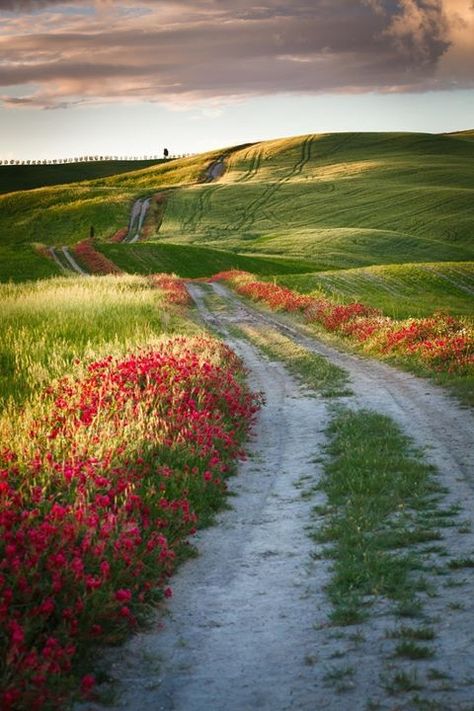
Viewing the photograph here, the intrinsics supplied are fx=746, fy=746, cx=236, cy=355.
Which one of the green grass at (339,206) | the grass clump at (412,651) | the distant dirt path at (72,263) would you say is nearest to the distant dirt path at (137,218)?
the green grass at (339,206)

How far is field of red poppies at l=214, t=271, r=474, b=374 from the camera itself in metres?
18.7

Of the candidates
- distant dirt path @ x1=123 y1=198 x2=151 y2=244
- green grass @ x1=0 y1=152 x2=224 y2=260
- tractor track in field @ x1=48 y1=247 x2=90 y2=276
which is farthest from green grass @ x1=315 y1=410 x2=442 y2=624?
distant dirt path @ x1=123 y1=198 x2=151 y2=244

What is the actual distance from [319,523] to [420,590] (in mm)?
2087

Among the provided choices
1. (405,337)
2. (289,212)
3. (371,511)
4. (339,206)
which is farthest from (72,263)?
(371,511)

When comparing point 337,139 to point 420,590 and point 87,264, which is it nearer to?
point 87,264

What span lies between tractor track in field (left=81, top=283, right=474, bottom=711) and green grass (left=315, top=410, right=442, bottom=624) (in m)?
0.20

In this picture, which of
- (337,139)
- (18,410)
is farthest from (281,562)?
(337,139)

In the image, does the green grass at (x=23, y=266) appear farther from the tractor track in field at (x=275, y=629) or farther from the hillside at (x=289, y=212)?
the tractor track in field at (x=275, y=629)

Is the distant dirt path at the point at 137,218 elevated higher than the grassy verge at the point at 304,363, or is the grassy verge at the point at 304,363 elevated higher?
the distant dirt path at the point at 137,218

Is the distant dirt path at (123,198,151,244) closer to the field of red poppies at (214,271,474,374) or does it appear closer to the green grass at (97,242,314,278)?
the green grass at (97,242,314,278)

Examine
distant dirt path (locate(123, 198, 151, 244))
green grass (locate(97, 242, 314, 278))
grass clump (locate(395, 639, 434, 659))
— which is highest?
distant dirt path (locate(123, 198, 151, 244))

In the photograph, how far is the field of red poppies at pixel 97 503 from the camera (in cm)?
554

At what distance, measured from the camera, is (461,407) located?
14.3m

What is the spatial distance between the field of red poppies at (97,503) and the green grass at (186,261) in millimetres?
50507
